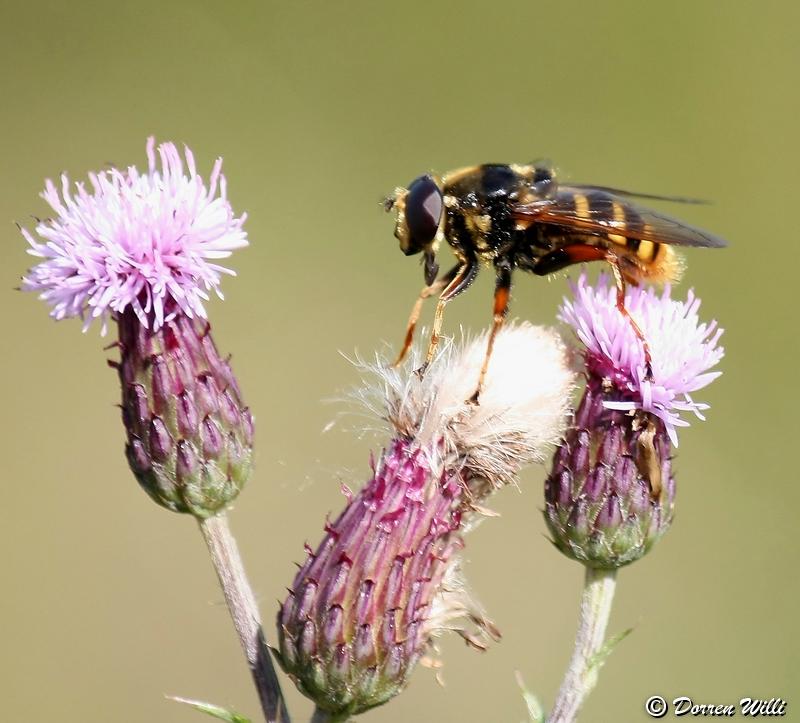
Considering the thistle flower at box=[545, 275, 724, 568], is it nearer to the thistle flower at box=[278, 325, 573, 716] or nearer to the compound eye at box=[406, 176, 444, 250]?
the thistle flower at box=[278, 325, 573, 716]

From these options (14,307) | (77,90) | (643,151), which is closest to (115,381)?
(14,307)

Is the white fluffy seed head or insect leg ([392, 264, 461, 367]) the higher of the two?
insect leg ([392, 264, 461, 367])

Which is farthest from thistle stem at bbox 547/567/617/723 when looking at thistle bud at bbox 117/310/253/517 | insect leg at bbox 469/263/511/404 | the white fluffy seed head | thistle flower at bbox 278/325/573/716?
thistle bud at bbox 117/310/253/517

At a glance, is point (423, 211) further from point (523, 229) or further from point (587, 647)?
point (587, 647)

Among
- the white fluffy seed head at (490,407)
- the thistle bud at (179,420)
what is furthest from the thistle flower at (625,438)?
the thistle bud at (179,420)

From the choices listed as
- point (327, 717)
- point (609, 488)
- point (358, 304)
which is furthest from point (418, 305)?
point (358, 304)

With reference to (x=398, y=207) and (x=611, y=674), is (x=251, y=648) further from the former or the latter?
(x=611, y=674)

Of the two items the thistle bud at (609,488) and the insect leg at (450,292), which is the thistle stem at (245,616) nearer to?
the insect leg at (450,292)

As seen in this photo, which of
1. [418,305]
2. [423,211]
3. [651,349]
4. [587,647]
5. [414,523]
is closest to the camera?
[414,523]
